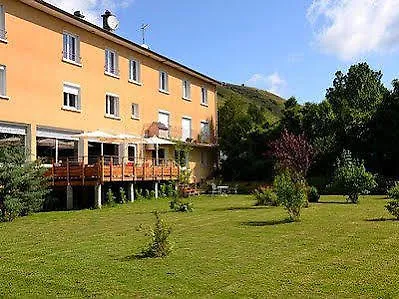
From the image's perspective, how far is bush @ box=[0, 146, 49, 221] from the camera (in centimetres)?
1952

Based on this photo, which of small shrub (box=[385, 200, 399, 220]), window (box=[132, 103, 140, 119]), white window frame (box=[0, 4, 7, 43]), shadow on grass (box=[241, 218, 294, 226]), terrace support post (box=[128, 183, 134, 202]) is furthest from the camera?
window (box=[132, 103, 140, 119])

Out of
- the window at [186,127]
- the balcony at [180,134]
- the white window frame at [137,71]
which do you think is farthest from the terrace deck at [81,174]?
the window at [186,127]

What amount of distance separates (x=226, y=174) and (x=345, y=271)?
35.4 m

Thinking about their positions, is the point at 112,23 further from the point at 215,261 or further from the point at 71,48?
the point at 215,261

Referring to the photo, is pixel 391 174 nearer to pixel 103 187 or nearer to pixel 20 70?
pixel 103 187

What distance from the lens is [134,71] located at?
35.6 m

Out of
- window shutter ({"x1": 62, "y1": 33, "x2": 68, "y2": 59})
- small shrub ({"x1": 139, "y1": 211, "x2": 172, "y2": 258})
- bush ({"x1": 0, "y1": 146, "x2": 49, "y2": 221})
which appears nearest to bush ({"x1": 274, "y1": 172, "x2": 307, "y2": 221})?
small shrub ({"x1": 139, "y1": 211, "x2": 172, "y2": 258})

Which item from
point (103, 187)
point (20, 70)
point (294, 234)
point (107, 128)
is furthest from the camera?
point (107, 128)

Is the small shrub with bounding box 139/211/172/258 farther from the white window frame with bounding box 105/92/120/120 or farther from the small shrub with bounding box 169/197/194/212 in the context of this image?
the white window frame with bounding box 105/92/120/120

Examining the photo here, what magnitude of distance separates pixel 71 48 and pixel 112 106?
5078mm

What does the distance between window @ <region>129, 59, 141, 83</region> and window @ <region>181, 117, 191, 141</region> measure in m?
6.86

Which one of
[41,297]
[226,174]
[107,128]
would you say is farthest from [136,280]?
[226,174]

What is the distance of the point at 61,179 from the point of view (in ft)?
83.1

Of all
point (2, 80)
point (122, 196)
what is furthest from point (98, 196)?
Answer: point (2, 80)
